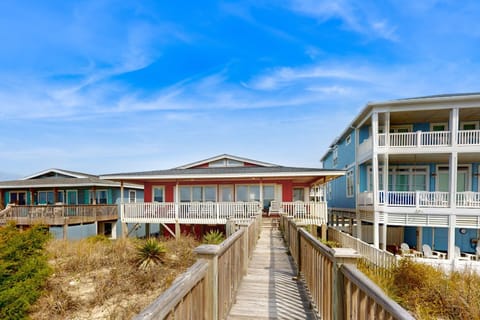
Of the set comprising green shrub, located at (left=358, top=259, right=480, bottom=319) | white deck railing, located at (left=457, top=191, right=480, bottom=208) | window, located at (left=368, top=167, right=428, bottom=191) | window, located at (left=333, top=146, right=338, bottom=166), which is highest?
window, located at (left=333, top=146, right=338, bottom=166)

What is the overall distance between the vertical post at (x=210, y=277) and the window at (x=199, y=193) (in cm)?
1409

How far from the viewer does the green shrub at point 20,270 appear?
591cm

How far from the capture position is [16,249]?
729 centimetres

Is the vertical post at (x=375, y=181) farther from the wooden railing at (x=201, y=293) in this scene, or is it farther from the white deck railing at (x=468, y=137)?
the wooden railing at (x=201, y=293)

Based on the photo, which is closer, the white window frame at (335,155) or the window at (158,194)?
the window at (158,194)

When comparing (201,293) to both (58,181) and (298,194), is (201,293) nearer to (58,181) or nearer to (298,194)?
(298,194)

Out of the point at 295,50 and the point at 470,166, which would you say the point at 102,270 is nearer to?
the point at 295,50

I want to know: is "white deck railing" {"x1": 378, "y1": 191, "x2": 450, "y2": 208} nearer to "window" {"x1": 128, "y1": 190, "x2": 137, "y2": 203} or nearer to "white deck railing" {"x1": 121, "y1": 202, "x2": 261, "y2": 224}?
"white deck railing" {"x1": 121, "y1": 202, "x2": 261, "y2": 224}

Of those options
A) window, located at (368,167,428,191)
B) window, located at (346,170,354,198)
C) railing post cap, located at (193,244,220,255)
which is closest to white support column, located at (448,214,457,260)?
window, located at (368,167,428,191)

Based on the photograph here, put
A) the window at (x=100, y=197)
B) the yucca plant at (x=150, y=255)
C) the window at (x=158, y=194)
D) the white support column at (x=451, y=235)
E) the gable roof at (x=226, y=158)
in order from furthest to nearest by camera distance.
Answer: the window at (x=100, y=197), the gable roof at (x=226, y=158), the window at (x=158, y=194), the white support column at (x=451, y=235), the yucca plant at (x=150, y=255)

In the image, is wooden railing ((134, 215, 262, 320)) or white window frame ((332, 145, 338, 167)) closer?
wooden railing ((134, 215, 262, 320))

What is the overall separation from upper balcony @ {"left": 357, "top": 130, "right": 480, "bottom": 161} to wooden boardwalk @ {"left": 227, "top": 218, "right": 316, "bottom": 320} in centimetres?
933

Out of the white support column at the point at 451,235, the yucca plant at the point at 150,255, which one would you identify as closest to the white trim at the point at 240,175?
the white support column at the point at 451,235

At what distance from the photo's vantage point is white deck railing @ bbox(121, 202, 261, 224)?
44.2ft
